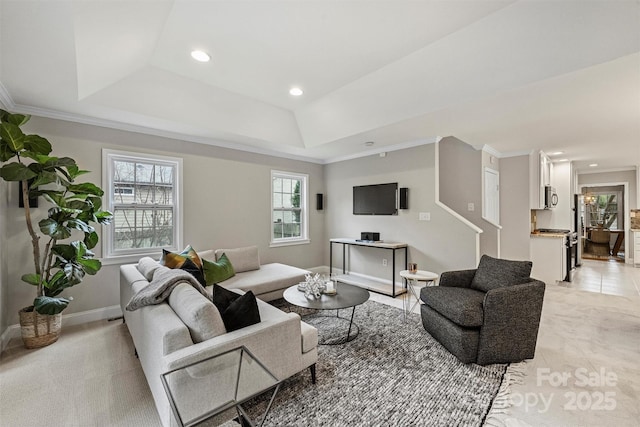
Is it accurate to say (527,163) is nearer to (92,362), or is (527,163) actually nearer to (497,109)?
(497,109)

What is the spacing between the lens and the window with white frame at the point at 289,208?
527cm

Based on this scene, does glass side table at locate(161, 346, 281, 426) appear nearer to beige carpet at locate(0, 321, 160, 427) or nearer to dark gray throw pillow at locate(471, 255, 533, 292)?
beige carpet at locate(0, 321, 160, 427)

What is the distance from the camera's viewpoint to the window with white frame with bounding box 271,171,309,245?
527 cm

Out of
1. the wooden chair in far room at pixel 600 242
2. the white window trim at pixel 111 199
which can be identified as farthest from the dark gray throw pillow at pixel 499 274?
the wooden chair in far room at pixel 600 242

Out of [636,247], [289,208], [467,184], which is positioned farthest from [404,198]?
[636,247]

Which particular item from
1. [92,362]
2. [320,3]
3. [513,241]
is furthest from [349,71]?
[513,241]

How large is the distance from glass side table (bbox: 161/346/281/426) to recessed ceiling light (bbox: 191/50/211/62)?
2.71 metres

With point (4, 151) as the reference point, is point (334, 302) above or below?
below

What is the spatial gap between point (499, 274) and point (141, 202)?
14.8 feet

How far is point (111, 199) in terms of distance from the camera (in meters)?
3.48

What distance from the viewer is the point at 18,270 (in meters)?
2.96

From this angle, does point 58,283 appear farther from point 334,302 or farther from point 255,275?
point 334,302

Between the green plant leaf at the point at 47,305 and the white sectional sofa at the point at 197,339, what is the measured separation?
1060 mm

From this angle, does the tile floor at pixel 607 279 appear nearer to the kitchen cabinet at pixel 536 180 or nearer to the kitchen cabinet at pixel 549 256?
the kitchen cabinet at pixel 549 256
